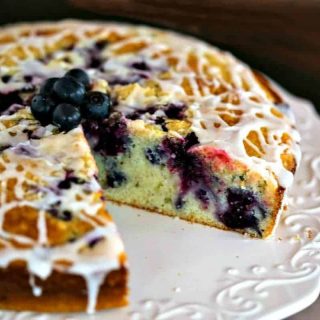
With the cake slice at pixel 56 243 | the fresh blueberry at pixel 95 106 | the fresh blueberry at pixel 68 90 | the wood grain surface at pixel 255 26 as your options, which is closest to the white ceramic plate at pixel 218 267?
the cake slice at pixel 56 243

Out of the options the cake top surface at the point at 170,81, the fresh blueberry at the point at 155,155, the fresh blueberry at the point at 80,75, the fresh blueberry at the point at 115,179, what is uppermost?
the fresh blueberry at the point at 80,75

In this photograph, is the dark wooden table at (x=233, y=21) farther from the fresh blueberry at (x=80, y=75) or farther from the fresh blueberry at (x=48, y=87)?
the fresh blueberry at (x=48, y=87)

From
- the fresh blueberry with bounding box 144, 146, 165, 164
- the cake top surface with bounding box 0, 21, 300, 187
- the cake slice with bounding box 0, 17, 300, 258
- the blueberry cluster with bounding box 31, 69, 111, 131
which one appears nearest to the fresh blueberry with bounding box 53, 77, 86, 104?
the blueberry cluster with bounding box 31, 69, 111, 131

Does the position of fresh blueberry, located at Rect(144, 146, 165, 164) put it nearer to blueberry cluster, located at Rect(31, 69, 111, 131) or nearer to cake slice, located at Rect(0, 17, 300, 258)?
cake slice, located at Rect(0, 17, 300, 258)

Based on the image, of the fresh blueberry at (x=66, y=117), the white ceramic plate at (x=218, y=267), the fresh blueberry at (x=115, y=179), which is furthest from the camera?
the fresh blueberry at (x=115, y=179)

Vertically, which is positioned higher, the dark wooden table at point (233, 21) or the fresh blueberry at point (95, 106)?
the fresh blueberry at point (95, 106)

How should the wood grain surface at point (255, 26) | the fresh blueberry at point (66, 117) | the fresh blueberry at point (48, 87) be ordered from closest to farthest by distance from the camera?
the fresh blueberry at point (66, 117)
the fresh blueberry at point (48, 87)
the wood grain surface at point (255, 26)

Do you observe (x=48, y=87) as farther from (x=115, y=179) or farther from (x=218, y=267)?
(x=218, y=267)
